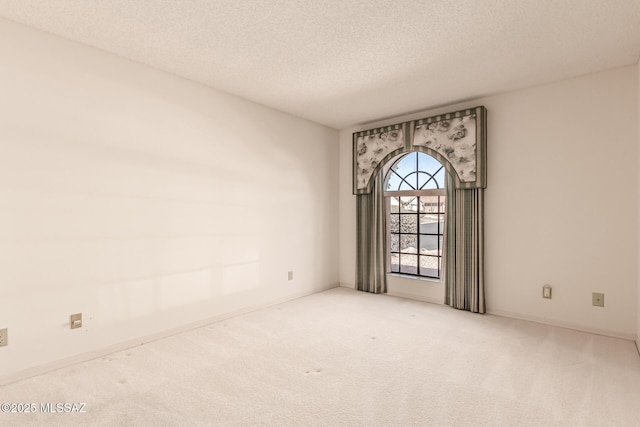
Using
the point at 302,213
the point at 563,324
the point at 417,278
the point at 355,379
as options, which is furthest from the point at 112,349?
the point at 563,324

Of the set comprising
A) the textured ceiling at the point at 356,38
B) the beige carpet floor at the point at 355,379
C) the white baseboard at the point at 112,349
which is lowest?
the beige carpet floor at the point at 355,379

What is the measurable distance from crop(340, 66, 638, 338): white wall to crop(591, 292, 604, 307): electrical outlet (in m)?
0.03

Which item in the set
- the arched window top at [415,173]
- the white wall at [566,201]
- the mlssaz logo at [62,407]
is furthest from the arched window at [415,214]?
the mlssaz logo at [62,407]

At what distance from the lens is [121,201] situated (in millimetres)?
2805

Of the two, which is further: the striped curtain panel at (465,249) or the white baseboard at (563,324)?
the striped curtain panel at (465,249)

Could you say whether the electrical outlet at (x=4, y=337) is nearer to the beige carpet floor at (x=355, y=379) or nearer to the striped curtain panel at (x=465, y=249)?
the beige carpet floor at (x=355, y=379)

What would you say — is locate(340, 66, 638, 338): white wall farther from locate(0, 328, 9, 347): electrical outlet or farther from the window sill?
locate(0, 328, 9, 347): electrical outlet

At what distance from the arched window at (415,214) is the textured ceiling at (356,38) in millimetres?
1112

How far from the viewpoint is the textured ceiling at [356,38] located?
2.16 metres

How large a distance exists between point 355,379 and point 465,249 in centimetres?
227

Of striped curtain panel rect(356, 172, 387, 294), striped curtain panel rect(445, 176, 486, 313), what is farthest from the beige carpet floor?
striped curtain panel rect(356, 172, 387, 294)

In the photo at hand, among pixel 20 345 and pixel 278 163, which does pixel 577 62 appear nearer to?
pixel 278 163

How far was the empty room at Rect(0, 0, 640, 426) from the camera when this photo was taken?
2.14 metres

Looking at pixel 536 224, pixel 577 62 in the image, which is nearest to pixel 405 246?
pixel 536 224
